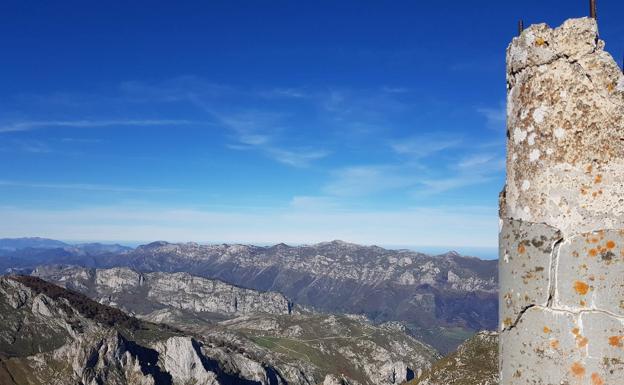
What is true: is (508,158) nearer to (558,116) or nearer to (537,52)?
(558,116)

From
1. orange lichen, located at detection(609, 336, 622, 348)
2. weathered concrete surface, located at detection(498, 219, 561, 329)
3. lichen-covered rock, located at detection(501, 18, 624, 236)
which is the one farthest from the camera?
weathered concrete surface, located at detection(498, 219, 561, 329)

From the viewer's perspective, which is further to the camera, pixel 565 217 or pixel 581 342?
pixel 565 217

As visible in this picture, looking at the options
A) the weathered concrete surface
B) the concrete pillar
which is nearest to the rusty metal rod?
the concrete pillar

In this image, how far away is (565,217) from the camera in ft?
20.1

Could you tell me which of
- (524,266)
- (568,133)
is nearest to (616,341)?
(524,266)

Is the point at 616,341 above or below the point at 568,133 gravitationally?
below

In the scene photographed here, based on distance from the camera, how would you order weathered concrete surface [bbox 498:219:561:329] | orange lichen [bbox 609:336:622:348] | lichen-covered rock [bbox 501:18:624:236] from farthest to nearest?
weathered concrete surface [bbox 498:219:561:329] < lichen-covered rock [bbox 501:18:624:236] < orange lichen [bbox 609:336:622:348]

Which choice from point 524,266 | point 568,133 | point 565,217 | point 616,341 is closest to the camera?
point 616,341

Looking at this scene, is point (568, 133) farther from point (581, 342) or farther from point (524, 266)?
point (581, 342)

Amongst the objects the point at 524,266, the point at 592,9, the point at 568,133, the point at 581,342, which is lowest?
the point at 581,342

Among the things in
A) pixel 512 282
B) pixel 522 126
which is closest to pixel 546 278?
pixel 512 282

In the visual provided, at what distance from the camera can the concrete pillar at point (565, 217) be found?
5.91m

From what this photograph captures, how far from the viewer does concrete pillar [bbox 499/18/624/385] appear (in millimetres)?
5910

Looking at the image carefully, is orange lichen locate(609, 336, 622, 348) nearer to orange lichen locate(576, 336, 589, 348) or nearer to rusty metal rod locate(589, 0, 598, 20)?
orange lichen locate(576, 336, 589, 348)
